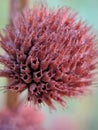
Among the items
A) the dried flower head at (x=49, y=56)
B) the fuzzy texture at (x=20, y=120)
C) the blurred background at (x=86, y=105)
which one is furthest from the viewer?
the blurred background at (x=86, y=105)

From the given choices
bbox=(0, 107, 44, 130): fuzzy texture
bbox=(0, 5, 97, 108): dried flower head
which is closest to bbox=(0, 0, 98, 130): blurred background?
bbox=(0, 107, 44, 130): fuzzy texture

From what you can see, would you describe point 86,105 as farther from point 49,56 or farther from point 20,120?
point 49,56

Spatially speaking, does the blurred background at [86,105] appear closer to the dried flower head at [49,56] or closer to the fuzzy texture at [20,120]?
the fuzzy texture at [20,120]

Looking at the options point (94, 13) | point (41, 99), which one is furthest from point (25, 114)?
point (94, 13)

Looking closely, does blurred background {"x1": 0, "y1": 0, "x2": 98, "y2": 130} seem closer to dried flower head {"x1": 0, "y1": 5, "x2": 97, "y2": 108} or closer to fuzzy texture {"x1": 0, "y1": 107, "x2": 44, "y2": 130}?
fuzzy texture {"x1": 0, "y1": 107, "x2": 44, "y2": 130}

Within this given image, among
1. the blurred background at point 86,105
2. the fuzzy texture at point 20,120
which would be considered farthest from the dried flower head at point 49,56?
the blurred background at point 86,105

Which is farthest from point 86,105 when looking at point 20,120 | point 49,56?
point 49,56
